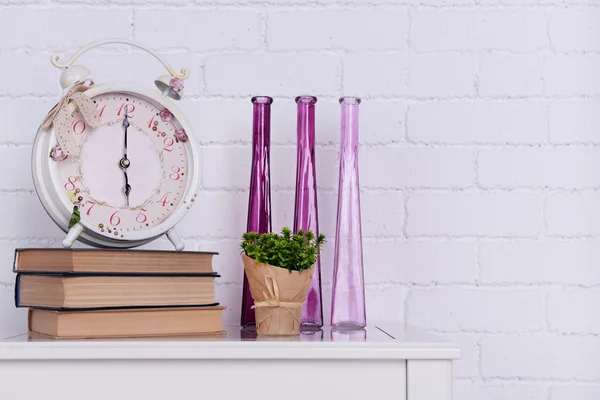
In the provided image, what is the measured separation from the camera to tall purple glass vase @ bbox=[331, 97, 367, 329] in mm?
1343

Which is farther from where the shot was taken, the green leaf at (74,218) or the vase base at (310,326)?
the vase base at (310,326)

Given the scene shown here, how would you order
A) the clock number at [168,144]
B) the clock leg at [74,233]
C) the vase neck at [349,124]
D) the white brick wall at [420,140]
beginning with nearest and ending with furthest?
the clock leg at [74,233]
the clock number at [168,144]
the vase neck at [349,124]
the white brick wall at [420,140]

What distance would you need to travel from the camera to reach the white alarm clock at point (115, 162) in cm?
120

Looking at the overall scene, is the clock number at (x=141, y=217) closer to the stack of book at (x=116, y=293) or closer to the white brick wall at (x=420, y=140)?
the stack of book at (x=116, y=293)

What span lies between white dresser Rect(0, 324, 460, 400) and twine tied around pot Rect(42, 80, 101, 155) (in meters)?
0.31

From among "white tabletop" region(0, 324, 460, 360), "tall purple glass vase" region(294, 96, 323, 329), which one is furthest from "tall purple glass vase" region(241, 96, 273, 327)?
"white tabletop" region(0, 324, 460, 360)

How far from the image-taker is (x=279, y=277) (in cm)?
120

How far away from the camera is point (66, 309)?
3.59 feet

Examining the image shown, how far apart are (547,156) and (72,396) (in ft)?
3.37

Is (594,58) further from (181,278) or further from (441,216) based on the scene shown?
(181,278)

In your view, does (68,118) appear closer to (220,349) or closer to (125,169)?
(125,169)

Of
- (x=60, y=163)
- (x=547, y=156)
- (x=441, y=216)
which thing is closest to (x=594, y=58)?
(x=547, y=156)

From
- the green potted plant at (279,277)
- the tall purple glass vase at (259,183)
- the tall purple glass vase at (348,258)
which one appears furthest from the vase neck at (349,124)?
the green potted plant at (279,277)

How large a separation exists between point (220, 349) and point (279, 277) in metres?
0.17
